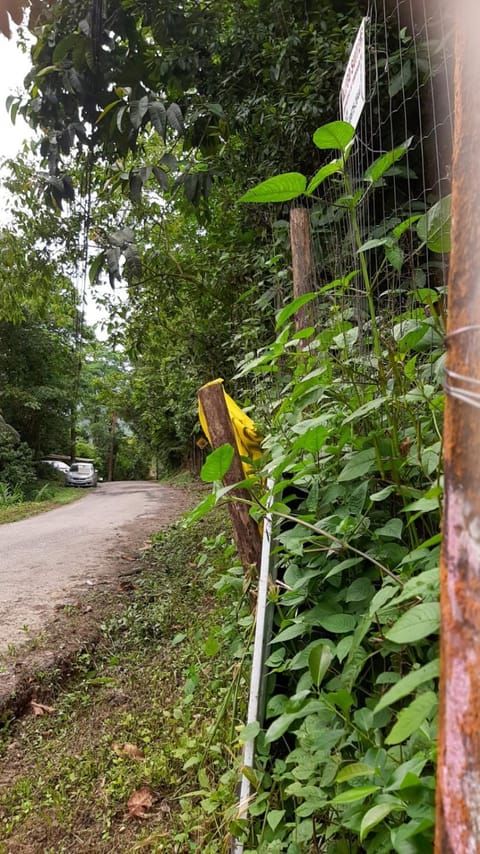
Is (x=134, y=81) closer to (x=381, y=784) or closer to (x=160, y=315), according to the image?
(x=160, y=315)

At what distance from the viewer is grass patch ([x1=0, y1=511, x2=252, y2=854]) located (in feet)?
5.41

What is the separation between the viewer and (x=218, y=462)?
1.03 m

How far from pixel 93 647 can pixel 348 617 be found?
2.50 metres

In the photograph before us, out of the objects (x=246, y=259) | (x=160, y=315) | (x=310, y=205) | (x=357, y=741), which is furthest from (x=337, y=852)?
(x=160, y=315)

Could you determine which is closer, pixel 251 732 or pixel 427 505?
pixel 427 505

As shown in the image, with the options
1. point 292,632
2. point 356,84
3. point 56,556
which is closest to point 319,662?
point 292,632

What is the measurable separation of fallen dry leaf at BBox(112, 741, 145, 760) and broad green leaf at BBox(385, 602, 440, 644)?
1.81 m

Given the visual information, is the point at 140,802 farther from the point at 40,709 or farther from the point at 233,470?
the point at 233,470

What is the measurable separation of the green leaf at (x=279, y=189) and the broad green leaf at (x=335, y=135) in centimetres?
11

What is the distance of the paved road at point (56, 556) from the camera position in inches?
143

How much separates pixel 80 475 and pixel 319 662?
20479 millimetres

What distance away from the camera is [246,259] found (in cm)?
446

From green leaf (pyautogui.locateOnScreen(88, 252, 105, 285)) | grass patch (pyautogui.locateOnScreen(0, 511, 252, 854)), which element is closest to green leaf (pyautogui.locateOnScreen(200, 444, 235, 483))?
grass patch (pyautogui.locateOnScreen(0, 511, 252, 854))

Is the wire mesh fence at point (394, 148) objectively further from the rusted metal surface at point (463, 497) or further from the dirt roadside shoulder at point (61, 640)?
the dirt roadside shoulder at point (61, 640)
